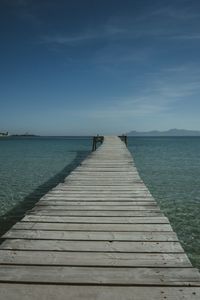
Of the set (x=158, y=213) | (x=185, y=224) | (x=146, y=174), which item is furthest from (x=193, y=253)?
(x=146, y=174)

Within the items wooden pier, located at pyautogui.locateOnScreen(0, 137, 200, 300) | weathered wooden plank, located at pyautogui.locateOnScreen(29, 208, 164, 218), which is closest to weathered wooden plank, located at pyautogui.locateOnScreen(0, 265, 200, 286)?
wooden pier, located at pyautogui.locateOnScreen(0, 137, 200, 300)

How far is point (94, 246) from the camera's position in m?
3.50

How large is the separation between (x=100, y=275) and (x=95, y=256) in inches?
16.7

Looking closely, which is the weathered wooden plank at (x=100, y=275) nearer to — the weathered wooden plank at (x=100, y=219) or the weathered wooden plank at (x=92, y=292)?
the weathered wooden plank at (x=92, y=292)

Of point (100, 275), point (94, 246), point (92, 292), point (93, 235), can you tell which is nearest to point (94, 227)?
point (93, 235)

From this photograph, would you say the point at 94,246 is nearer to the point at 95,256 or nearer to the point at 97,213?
the point at 95,256

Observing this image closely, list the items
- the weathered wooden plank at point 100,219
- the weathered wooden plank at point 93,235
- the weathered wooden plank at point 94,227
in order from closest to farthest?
the weathered wooden plank at point 93,235 → the weathered wooden plank at point 94,227 → the weathered wooden plank at point 100,219

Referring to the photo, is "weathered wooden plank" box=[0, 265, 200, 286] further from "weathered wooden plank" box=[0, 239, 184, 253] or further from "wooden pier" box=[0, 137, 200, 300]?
"weathered wooden plank" box=[0, 239, 184, 253]

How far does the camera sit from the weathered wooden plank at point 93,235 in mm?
3748

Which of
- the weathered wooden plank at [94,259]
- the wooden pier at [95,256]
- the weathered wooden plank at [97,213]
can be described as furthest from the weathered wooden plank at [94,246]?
the weathered wooden plank at [97,213]

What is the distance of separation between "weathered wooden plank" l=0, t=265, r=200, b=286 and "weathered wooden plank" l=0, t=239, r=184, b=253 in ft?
1.53

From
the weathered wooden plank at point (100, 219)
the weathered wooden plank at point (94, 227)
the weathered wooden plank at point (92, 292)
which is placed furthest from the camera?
the weathered wooden plank at point (100, 219)

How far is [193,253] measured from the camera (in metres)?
5.73

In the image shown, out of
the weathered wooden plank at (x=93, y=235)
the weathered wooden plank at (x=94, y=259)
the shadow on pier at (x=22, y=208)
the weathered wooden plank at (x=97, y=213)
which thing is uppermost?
the weathered wooden plank at (x=94, y=259)
